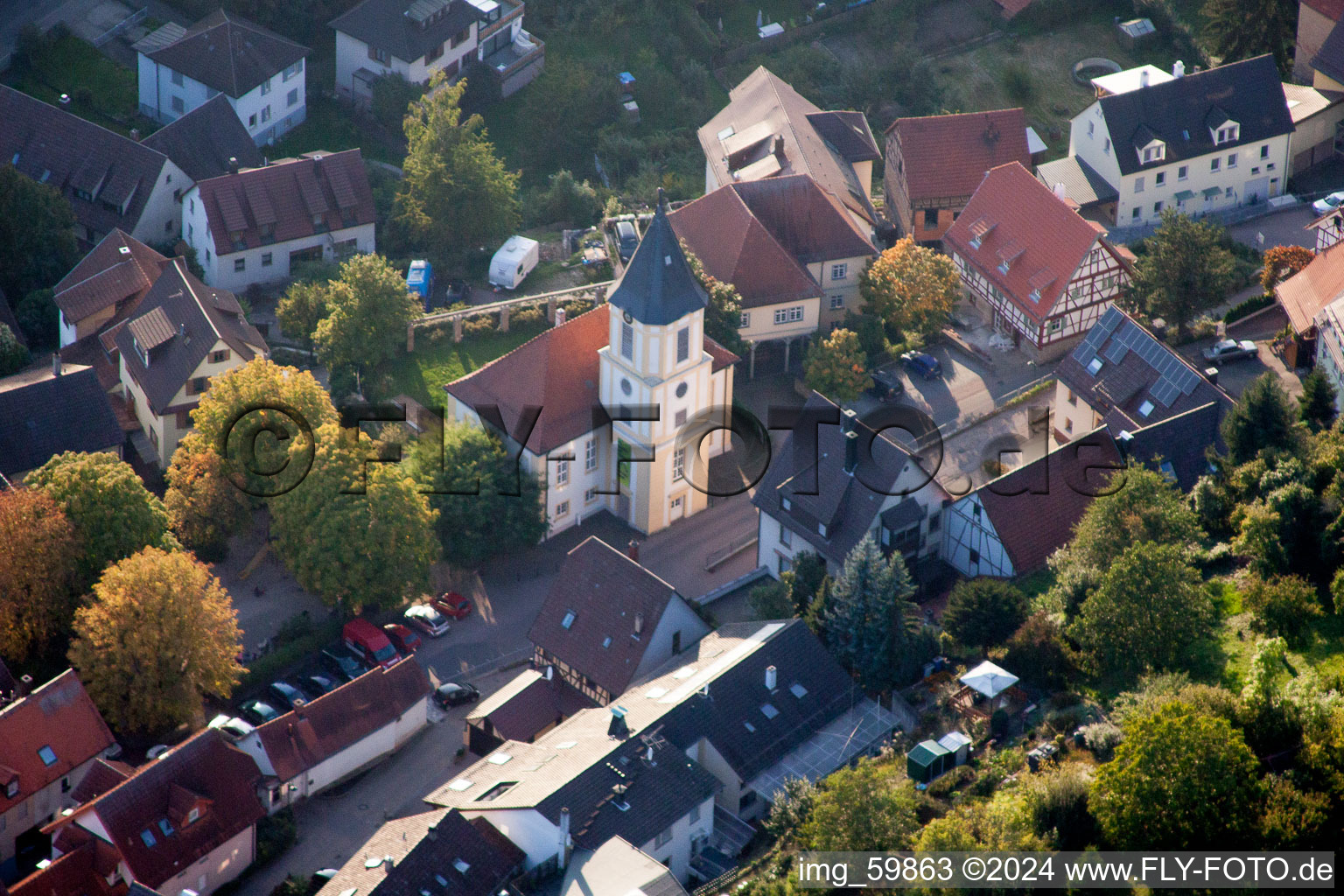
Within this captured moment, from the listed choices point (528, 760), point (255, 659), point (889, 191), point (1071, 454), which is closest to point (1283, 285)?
point (1071, 454)

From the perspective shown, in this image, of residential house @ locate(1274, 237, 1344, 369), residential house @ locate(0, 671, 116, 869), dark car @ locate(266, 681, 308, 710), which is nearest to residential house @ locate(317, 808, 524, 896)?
dark car @ locate(266, 681, 308, 710)

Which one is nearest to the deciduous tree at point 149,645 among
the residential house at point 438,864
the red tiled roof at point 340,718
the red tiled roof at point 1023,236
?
the red tiled roof at point 340,718

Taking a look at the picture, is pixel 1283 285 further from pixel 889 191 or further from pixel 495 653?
pixel 495 653

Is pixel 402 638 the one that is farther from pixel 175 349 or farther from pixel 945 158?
pixel 945 158

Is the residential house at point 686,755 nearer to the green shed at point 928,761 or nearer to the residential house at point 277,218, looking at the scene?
the green shed at point 928,761

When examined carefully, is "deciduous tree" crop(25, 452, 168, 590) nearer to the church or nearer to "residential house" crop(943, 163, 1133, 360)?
the church
